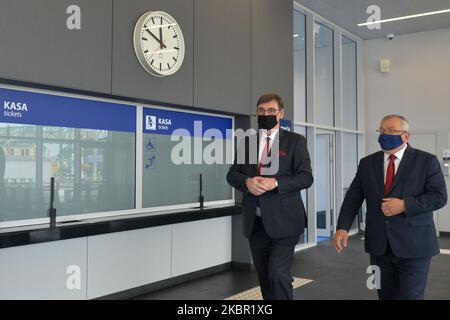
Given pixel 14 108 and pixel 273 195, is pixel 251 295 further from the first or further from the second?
pixel 14 108

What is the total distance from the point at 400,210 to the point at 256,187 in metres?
0.82

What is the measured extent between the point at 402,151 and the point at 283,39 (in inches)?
145

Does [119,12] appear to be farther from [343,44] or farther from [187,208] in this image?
[343,44]

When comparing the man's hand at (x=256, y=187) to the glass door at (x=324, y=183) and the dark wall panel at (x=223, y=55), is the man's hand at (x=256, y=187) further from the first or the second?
the glass door at (x=324, y=183)

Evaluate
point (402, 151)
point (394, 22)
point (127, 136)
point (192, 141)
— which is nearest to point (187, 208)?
point (192, 141)

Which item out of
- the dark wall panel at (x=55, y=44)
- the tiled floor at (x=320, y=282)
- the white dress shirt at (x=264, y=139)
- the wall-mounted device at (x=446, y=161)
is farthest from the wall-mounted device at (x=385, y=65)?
the white dress shirt at (x=264, y=139)

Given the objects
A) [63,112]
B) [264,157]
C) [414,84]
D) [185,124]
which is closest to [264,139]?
[264,157]

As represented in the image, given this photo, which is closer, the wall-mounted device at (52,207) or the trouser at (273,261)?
the trouser at (273,261)

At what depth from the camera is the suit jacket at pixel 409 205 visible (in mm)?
2641

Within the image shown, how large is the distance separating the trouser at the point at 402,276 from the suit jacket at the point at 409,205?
0.05m

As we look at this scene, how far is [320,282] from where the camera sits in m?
5.07

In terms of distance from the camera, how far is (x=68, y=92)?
3.84 meters

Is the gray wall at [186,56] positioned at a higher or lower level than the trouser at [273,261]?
higher

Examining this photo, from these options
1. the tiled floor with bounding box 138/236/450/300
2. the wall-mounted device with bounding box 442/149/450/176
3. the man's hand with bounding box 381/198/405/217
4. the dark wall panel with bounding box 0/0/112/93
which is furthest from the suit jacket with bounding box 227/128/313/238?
the wall-mounted device with bounding box 442/149/450/176
